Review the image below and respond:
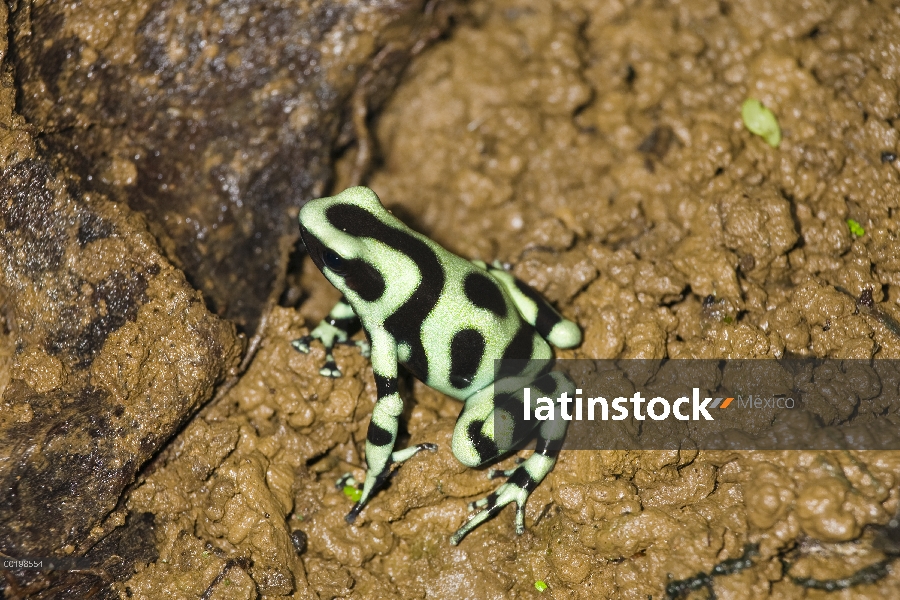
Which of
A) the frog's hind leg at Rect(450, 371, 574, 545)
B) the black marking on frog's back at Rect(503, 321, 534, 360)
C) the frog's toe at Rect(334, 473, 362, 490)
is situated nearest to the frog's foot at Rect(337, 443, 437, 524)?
the frog's toe at Rect(334, 473, 362, 490)

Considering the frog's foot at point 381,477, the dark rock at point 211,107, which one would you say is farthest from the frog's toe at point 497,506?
the dark rock at point 211,107

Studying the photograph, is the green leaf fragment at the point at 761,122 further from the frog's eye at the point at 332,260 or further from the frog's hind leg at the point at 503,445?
the frog's eye at the point at 332,260

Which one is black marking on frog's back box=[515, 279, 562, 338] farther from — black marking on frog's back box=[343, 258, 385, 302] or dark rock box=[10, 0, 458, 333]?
dark rock box=[10, 0, 458, 333]

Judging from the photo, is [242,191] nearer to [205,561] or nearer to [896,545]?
[205,561]

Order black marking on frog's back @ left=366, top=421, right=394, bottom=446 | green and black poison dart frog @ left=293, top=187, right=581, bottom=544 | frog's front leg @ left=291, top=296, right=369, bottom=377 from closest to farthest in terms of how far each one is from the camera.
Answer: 1. green and black poison dart frog @ left=293, top=187, right=581, bottom=544
2. black marking on frog's back @ left=366, top=421, right=394, bottom=446
3. frog's front leg @ left=291, top=296, right=369, bottom=377

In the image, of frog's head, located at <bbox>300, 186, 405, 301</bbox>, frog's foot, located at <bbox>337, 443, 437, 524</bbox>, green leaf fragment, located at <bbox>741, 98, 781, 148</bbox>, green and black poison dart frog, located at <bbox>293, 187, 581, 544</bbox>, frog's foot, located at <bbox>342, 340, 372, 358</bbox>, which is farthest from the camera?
green leaf fragment, located at <bbox>741, 98, 781, 148</bbox>

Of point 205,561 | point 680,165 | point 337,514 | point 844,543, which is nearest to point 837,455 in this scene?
point 844,543

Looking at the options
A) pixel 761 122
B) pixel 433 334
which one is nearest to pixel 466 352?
pixel 433 334

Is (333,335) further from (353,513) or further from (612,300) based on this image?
(612,300)
